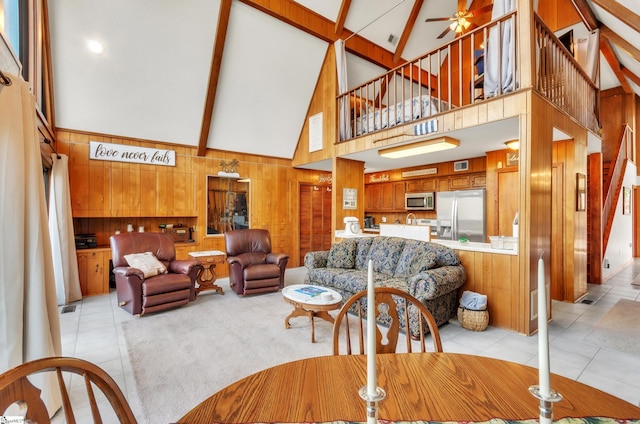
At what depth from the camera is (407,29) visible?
6.60 meters

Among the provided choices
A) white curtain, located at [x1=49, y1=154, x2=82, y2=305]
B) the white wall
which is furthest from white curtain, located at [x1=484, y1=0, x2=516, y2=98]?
white curtain, located at [x1=49, y1=154, x2=82, y2=305]

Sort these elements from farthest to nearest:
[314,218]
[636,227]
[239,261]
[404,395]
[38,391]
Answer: [636,227], [314,218], [239,261], [404,395], [38,391]

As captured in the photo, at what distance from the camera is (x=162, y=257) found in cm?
441

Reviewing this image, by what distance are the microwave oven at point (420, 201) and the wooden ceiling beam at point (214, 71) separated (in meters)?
4.62

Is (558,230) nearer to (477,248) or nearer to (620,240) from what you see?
(477,248)

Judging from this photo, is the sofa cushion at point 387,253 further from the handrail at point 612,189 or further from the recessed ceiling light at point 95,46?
the recessed ceiling light at point 95,46

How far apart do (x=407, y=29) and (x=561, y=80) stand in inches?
149

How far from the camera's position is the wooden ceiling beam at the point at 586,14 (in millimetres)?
4406

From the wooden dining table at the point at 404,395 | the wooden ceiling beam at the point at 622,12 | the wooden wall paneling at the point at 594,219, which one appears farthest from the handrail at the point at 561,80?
the wooden dining table at the point at 404,395

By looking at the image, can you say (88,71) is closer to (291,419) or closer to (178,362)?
(178,362)

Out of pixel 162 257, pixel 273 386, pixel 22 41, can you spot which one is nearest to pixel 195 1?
pixel 22 41

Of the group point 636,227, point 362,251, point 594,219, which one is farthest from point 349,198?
point 636,227

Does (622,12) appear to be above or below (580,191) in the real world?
above

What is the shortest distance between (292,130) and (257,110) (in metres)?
0.93
